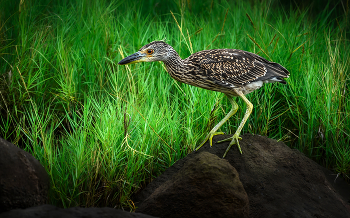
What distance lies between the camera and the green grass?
3744 millimetres

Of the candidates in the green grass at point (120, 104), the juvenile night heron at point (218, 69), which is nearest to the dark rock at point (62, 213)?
the green grass at point (120, 104)

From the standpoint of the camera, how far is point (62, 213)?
8.79ft

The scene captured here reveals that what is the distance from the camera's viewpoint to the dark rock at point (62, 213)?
2619mm

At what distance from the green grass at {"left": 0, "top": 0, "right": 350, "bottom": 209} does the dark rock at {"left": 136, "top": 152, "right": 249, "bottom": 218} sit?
0.62m

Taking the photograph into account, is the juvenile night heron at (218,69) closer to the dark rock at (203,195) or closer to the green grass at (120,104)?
the green grass at (120,104)

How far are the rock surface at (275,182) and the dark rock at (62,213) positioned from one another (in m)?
0.56

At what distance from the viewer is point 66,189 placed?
3.56 metres

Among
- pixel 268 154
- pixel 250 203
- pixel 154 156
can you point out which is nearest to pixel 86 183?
pixel 154 156

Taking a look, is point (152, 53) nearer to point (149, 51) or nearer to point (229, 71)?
point (149, 51)

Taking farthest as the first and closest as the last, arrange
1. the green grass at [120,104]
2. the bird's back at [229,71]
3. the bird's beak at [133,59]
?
1. the bird's back at [229,71]
2. the bird's beak at [133,59]
3. the green grass at [120,104]

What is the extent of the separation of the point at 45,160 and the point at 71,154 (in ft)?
0.86

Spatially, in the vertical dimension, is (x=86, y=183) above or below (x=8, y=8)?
below

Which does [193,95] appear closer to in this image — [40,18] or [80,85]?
[80,85]

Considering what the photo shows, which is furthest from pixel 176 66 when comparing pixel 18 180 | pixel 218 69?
pixel 18 180
